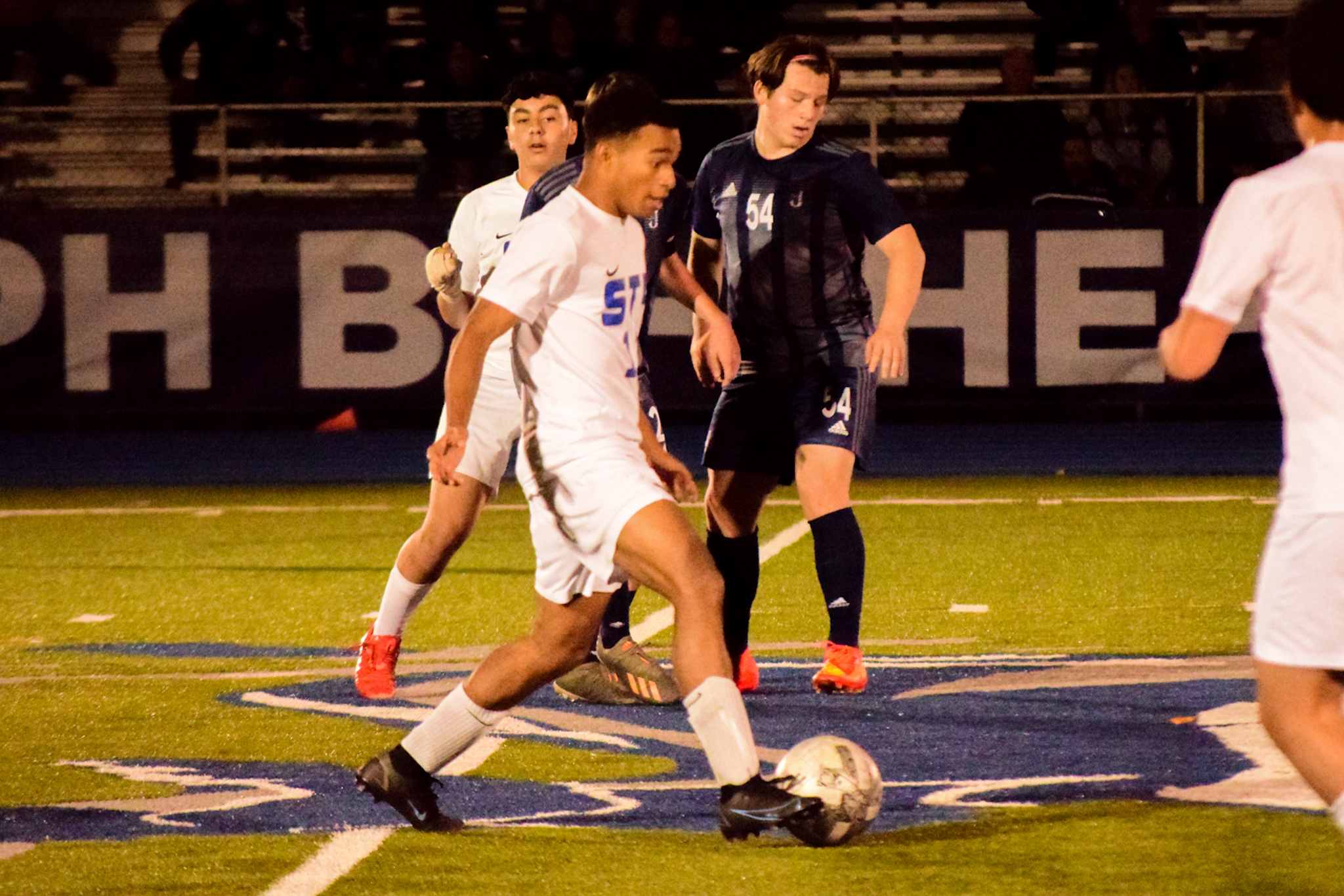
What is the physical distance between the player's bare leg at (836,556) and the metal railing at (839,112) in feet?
25.3

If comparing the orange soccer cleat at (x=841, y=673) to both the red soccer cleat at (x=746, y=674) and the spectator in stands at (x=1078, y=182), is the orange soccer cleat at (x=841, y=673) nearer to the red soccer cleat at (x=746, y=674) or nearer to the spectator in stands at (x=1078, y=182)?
the red soccer cleat at (x=746, y=674)

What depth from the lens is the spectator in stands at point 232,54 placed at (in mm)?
16984

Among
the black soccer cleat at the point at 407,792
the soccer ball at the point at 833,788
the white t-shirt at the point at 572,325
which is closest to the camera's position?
the soccer ball at the point at 833,788

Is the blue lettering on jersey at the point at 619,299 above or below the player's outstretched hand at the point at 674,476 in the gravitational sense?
above

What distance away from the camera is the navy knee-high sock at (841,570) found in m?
6.88

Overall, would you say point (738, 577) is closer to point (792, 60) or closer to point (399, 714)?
point (399, 714)

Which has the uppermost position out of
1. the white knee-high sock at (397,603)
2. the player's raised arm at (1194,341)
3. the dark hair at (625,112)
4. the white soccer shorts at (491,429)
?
the dark hair at (625,112)

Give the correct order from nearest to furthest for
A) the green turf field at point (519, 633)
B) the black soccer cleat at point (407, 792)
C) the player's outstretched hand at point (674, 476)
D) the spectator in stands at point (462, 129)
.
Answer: the green turf field at point (519, 633) → the black soccer cleat at point (407, 792) → the player's outstretched hand at point (674, 476) → the spectator in stands at point (462, 129)

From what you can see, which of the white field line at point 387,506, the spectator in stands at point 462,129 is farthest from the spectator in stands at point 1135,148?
the spectator in stands at point 462,129

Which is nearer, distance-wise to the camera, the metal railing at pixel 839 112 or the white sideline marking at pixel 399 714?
the white sideline marking at pixel 399 714

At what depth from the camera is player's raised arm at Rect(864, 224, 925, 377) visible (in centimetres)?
652

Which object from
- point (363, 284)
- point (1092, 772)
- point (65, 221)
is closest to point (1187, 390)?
point (363, 284)

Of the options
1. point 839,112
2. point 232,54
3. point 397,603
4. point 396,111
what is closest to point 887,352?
point 397,603

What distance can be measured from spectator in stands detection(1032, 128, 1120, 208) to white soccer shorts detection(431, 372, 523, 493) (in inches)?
347
